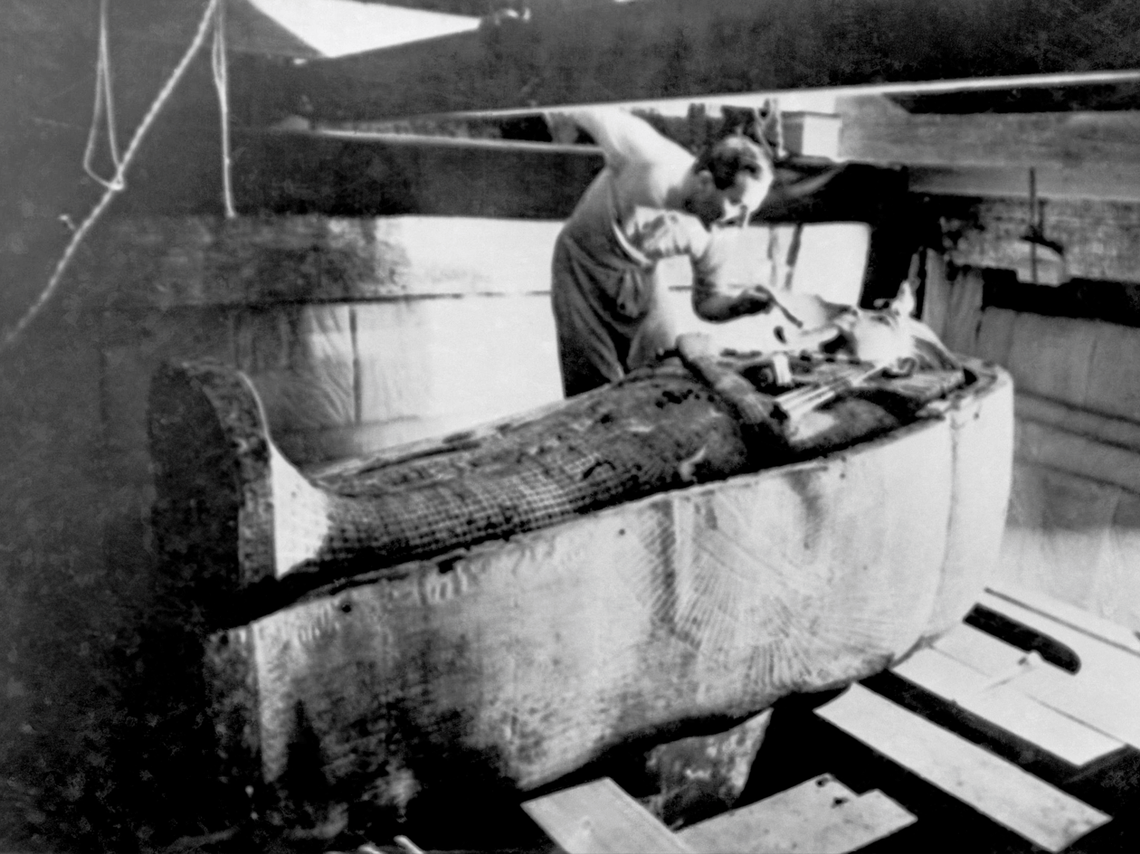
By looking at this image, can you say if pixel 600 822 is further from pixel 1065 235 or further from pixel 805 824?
pixel 1065 235

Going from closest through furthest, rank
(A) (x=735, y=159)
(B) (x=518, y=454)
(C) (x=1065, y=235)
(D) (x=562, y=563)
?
(D) (x=562, y=563)
(B) (x=518, y=454)
(A) (x=735, y=159)
(C) (x=1065, y=235)

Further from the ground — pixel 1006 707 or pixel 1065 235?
pixel 1065 235

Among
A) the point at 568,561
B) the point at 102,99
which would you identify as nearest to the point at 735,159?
the point at 568,561

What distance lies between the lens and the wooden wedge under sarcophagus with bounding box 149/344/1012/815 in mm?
1864

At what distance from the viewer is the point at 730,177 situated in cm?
304

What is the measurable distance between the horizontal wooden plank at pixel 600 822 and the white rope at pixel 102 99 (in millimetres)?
2370

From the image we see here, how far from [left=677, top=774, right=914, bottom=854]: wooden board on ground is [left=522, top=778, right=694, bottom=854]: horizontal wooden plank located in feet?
0.84

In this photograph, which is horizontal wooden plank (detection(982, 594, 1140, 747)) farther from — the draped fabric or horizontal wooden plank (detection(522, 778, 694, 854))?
the draped fabric

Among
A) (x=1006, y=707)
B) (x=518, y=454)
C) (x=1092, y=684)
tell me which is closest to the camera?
(x=518, y=454)

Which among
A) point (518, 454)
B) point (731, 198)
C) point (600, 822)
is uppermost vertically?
point (731, 198)

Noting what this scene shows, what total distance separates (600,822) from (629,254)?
2091 millimetres

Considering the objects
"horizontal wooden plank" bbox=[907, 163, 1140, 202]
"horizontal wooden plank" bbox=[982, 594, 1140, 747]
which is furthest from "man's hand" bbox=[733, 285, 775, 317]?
"horizontal wooden plank" bbox=[907, 163, 1140, 202]

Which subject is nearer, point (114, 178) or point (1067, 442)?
point (114, 178)

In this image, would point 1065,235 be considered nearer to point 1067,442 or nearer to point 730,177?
point 1067,442
